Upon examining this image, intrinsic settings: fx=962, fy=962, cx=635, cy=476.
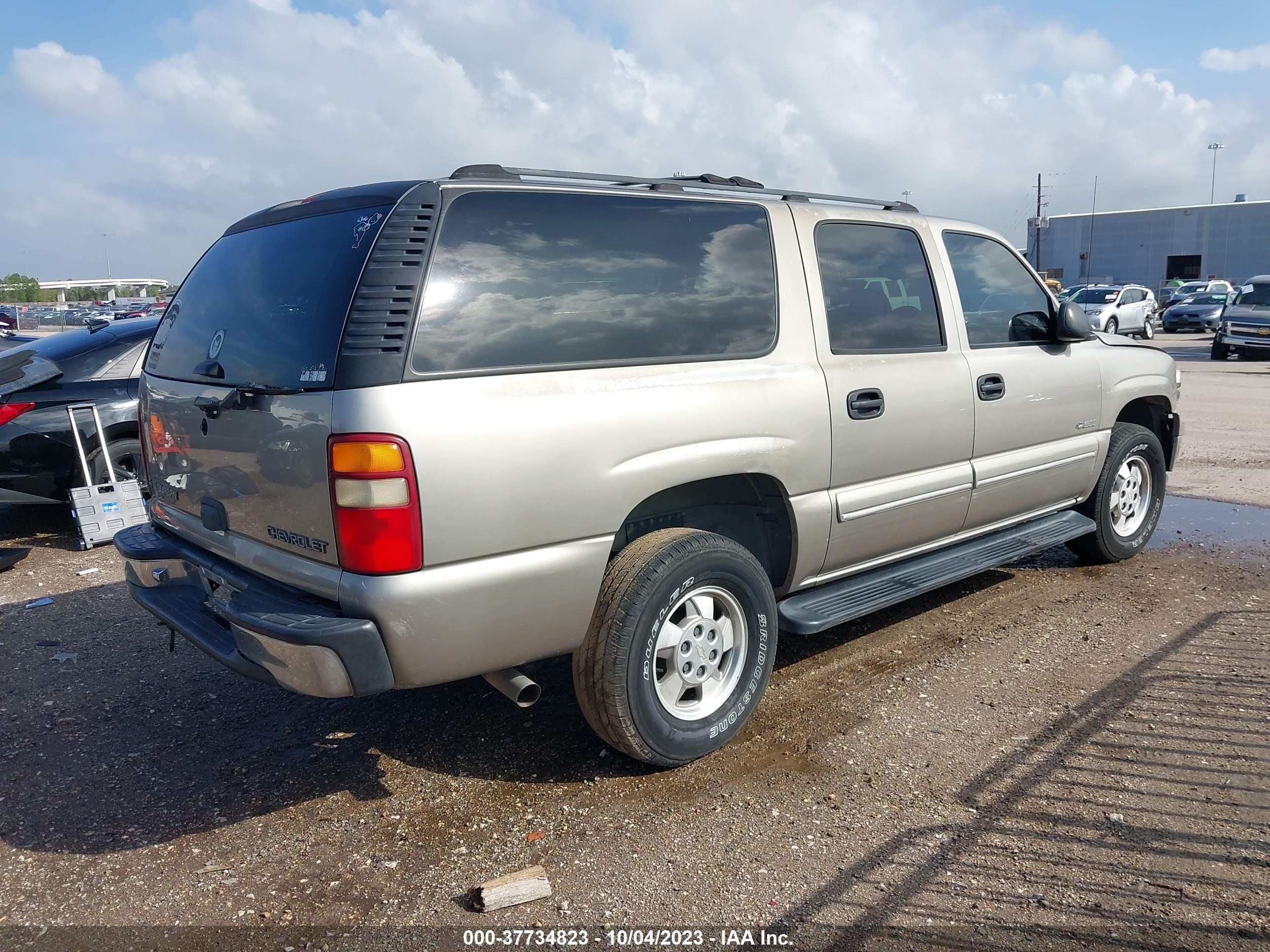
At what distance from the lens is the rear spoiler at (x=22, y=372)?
20.2 feet

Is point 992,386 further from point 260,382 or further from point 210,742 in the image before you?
point 210,742

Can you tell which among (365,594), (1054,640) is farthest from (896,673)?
(365,594)

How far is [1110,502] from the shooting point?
5.82m

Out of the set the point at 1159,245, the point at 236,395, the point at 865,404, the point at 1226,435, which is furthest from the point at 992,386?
the point at 1159,245

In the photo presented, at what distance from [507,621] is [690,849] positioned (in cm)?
94

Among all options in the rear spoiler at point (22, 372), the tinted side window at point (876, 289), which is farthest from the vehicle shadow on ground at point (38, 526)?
the tinted side window at point (876, 289)

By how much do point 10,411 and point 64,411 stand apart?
19.5 inches

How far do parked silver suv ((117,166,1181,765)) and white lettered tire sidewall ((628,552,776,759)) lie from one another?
0.01m

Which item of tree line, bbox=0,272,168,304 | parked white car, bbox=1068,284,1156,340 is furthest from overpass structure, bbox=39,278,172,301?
parked white car, bbox=1068,284,1156,340

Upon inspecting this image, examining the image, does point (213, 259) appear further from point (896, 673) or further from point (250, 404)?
point (896, 673)

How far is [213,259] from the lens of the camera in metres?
3.83

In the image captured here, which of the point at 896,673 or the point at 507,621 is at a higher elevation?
the point at 507,621

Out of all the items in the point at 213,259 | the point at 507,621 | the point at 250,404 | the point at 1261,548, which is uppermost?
the point at 213,259

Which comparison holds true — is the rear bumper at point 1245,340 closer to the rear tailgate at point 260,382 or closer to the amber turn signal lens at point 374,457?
the rear tailgate at point 260,382
